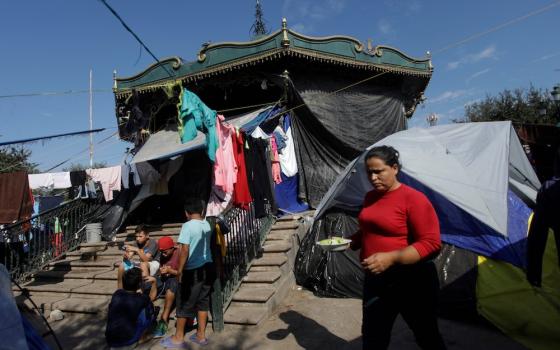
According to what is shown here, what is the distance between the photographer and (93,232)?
962 centimetres

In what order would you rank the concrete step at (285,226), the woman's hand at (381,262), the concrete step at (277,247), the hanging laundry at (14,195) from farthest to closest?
the hanging laundry at (14,195)
the concrete step at (285,226)
the concrete step at (277,247)
the woman's hand at (381,262)

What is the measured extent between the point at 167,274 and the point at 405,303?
151 inches

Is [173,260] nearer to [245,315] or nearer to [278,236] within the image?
[245,315]

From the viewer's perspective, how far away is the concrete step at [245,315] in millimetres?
4941

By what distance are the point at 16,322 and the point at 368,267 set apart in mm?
2146

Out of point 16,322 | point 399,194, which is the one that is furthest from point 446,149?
point 16,322

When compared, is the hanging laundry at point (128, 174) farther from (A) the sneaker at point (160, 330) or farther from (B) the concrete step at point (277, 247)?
(A) the sneaker at point (160, 330)

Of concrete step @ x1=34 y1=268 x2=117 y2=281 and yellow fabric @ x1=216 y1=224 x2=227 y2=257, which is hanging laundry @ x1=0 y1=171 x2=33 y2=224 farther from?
yellow fabric @ x1=216 y1=224 x2=227 y2=257

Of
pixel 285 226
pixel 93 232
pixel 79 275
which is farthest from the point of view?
pixel 93 232

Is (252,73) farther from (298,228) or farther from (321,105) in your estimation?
(298,228)

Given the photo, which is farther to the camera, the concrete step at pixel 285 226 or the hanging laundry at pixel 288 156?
the hanging laundry at pixel 288 156

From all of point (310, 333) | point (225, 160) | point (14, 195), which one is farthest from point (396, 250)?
point (14, 195)

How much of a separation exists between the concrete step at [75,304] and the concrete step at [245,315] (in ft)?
8.00

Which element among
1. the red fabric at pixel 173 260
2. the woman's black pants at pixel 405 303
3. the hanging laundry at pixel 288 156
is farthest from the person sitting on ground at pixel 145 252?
the hanging laundry at pixel 288 156
